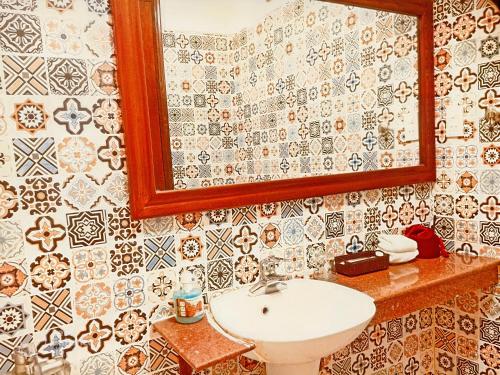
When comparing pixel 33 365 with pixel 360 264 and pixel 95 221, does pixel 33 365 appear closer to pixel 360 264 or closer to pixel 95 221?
pixel 95 221

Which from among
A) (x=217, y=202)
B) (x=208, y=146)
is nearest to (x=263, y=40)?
(x=208, y=146)

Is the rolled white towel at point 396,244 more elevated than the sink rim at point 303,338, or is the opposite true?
the rolled white towel at point 396,244

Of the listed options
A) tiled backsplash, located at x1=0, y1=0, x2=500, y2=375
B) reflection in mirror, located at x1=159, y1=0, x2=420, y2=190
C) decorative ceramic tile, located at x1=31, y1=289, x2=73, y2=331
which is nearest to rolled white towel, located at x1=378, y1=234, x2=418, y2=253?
tiled backsplash, located at x1=0, y1=0, x2=500, y2=375

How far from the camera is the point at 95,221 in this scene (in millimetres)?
1070

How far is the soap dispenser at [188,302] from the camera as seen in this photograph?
111 centimetres

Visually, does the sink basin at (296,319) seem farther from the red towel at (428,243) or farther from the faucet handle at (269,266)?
the red towel at (428,243)

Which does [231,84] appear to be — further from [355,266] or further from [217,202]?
[355,266]

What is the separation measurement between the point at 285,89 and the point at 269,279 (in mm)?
669

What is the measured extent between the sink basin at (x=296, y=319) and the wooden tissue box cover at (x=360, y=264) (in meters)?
0.14

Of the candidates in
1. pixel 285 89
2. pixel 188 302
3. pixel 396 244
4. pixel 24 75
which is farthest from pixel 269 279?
pixel 24 75

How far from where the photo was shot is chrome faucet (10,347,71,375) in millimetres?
887

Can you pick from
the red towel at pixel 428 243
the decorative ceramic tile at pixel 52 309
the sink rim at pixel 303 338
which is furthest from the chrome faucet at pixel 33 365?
the red towel at pixel 428 243

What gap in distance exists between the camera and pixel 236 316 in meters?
1.18

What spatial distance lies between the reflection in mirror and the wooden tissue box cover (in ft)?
1.07
